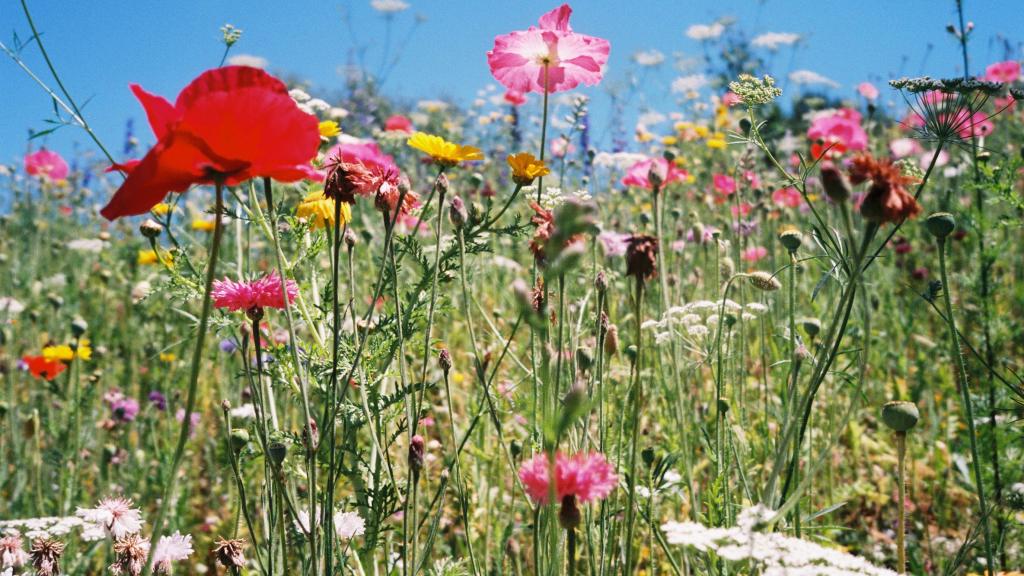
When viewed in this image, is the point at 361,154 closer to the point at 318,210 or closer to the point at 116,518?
the point at 318,210

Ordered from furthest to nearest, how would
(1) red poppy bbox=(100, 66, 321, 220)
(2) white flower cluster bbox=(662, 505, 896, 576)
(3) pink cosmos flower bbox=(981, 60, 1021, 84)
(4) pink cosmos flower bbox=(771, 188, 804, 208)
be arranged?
(3) pink cosmos flower bbox=(981, 60, 1021, 84) → (4) pink cosmos flower bbox=(771, 188, 804, 208) → (2) white flower cluster bbox=(662, 505, 896, 576) → (1) red poppy bbox=(100, 66, 321, 220)

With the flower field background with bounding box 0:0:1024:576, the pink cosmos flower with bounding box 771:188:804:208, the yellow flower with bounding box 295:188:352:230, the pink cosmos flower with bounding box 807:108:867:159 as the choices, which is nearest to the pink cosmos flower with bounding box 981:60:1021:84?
the flower field background with bounding box 0:0:1024:576

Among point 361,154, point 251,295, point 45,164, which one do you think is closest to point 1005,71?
point 361,154

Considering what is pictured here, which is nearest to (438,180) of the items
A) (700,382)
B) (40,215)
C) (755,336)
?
(700,382)

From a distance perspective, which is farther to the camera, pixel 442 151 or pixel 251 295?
pixel 442 151

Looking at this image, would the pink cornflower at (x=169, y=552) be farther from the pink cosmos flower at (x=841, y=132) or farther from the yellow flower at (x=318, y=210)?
the pink cosmos flower at (x=841, y=132)

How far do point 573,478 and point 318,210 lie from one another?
0.76 m

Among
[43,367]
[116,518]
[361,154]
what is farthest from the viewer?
[43,367]

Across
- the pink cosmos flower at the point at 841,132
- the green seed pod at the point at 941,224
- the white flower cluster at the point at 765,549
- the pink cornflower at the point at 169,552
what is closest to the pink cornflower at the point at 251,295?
the pink cornflower at the point at 169,552

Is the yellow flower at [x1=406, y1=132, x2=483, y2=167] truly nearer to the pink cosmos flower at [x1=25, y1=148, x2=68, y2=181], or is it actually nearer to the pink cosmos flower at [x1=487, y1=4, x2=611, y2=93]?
the pink cosmos flower at [x1=487, y1=4, x2=611, y2=93]

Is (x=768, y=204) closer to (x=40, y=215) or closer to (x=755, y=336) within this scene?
(x=755, y=336)

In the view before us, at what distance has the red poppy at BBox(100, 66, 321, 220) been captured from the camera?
0.71 metres

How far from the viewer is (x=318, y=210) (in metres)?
1.37

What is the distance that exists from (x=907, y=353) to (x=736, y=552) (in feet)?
8.61
